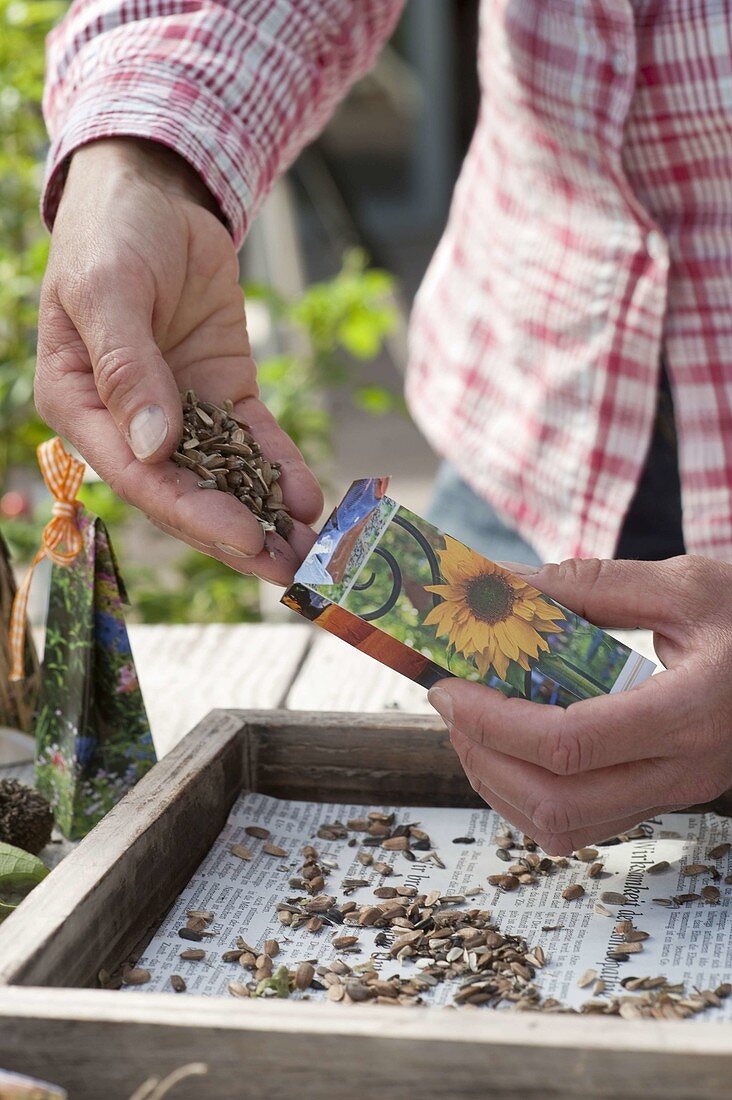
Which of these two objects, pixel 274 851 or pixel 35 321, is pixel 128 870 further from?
pixel 35 321

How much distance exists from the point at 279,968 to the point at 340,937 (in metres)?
0.06

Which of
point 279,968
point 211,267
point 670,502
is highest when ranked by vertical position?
point 670,502

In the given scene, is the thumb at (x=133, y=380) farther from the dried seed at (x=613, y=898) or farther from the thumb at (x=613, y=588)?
the dried seed at (x=613, y=898)

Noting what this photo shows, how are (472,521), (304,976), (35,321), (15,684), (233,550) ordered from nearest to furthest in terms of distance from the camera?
1. (304,976)
2. (233,550)
3. (15,684)
4. (472,521)
5. (35,321)

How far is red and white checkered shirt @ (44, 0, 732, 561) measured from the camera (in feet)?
3.92

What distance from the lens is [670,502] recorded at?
4.81 ft

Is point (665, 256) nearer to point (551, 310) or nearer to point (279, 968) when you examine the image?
point (551, 310)

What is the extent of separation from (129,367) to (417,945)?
454 millimetres

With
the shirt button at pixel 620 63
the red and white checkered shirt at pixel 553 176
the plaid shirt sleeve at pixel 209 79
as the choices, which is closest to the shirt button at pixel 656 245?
the red and white checkered shirt at pixel 553 176

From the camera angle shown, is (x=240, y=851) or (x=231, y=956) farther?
Answer: (x=240, y=851)

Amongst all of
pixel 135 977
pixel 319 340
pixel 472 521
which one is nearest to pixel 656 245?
pixel 472 521

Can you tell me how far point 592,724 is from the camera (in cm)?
80

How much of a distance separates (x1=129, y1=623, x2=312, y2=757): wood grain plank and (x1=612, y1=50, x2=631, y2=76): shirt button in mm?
716

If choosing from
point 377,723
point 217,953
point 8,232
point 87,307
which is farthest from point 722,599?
point 8,232
